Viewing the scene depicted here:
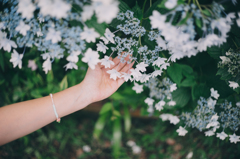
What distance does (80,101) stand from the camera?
45.6 inches

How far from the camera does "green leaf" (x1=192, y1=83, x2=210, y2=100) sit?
47.2 inches

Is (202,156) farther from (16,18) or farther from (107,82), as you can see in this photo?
(16,18)

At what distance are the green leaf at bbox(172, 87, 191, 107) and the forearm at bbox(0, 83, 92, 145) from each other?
2.38 feet

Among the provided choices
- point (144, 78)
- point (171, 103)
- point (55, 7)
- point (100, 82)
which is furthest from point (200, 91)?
point (55, 7)

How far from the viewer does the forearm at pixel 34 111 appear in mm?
1083

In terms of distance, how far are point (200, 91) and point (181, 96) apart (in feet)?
0.54

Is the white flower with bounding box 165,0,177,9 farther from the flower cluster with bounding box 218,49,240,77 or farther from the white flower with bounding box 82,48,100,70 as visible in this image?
the flower cluster with bounding box 218,49,240,77

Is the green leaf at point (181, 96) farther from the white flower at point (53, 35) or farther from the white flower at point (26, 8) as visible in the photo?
the white flower at point (26, 8)

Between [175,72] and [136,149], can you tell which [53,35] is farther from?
[136,149]

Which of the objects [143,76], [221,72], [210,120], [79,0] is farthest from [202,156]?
[79,0]

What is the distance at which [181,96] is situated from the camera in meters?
1.33

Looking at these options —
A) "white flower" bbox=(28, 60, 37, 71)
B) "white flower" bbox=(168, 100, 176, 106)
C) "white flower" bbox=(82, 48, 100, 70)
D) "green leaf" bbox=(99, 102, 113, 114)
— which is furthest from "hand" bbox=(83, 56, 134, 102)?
"white flower" bbox=(28, 60, 37, 71)

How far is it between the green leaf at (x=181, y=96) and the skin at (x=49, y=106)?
20.1 inches

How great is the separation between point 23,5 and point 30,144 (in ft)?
7.69
